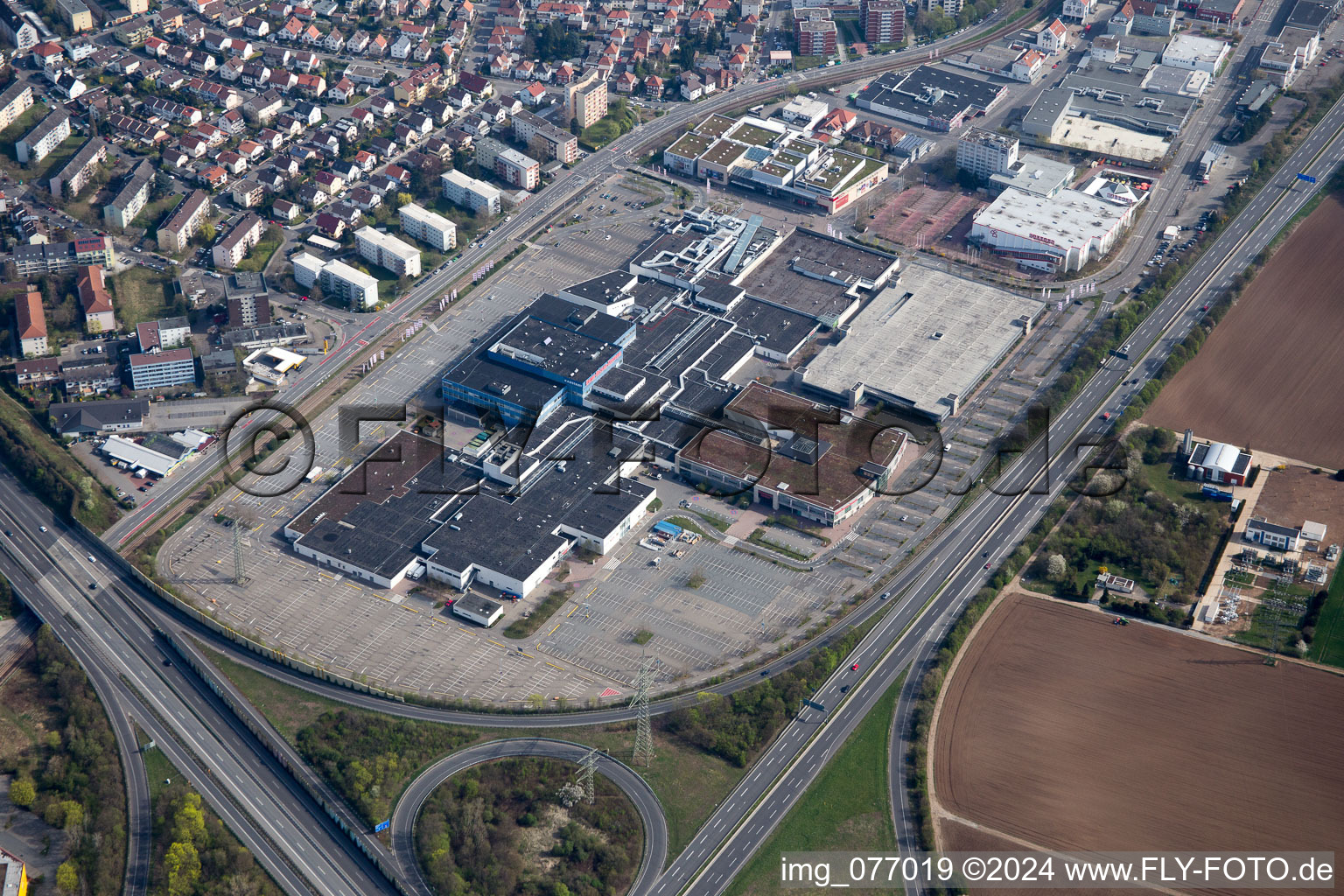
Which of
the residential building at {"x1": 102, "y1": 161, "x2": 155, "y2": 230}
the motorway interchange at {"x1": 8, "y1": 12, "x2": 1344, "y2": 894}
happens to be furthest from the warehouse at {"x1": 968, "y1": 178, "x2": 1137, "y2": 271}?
the residential building at {"x1": 102, "y1": 161, "x2": 155, "y2": 230}

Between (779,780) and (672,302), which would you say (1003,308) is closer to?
(672,302)

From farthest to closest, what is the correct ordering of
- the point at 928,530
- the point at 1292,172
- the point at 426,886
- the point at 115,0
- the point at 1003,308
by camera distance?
the point at 115,0
the point at 1292,172
the point at 1003,308
the point at 928,530
the point at 426,886

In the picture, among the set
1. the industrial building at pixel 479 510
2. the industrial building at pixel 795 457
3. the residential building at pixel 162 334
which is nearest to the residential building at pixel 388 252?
the residential building at pixel 162 334

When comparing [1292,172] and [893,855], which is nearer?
[893,855]

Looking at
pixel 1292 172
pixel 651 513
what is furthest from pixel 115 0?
pixel 1292 172

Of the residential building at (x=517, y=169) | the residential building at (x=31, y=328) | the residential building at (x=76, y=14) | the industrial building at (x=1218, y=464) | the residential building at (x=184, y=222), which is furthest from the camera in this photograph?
the residential building at (x=76, y=14)

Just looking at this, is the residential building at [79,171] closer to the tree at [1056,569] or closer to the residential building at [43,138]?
the residential building at [43,138]
